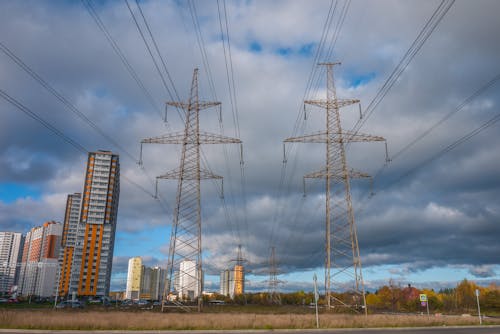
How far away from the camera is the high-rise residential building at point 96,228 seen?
→ 156 m

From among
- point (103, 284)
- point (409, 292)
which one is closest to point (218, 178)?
point (103, 284)

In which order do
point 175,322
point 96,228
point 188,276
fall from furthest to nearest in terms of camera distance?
1. point 96,228
2. point 188,276
3. point 175,322

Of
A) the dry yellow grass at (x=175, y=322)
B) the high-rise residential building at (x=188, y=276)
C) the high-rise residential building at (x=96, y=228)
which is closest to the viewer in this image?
the dry yellow grass at (x=175, y=322)

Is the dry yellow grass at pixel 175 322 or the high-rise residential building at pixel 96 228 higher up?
the high-rise residential building at pixel 96 228

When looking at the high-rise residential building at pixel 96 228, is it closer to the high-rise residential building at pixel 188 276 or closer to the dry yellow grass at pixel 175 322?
the high-rise residential building at pixel 188 276

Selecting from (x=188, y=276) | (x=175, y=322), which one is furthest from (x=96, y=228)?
(x=175, y=322)

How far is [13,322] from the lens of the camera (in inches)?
1232

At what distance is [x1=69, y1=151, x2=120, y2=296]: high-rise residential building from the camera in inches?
6127

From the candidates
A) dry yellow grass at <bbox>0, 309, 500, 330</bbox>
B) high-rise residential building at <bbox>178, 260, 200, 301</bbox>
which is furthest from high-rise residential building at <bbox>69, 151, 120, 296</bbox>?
dry yellow grass at <bbox>0, 309, 500, 330</bbox>

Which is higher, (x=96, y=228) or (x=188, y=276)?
(x=96, y=228)

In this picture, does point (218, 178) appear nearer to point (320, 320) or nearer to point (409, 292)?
point (320, 320)

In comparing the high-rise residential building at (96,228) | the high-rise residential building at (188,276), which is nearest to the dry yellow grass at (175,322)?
the high-rise residential building at (188,276)

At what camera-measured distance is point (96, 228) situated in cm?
16425

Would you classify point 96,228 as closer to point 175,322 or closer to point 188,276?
point 188,276
